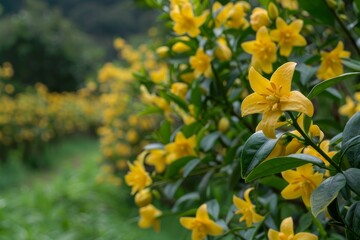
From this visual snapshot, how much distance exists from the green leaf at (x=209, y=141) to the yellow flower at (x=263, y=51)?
0.19 m

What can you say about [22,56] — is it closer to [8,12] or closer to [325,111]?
[8,12]

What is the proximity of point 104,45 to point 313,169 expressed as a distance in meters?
16.2

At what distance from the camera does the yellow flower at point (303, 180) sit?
597 millimetres

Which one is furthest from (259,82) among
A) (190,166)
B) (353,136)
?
(190,166)

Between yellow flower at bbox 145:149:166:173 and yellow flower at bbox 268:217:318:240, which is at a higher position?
yellow flower at bbox 145:149:166:173

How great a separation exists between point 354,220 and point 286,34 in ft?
1.26

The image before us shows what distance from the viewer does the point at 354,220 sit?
0.52m

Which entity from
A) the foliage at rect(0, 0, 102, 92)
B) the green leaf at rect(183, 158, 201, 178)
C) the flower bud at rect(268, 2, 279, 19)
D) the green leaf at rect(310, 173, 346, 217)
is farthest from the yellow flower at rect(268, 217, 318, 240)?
the foliage at rect(0, 0, 102, 92)

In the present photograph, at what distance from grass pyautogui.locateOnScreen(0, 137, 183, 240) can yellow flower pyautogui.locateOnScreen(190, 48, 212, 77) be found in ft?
4.50

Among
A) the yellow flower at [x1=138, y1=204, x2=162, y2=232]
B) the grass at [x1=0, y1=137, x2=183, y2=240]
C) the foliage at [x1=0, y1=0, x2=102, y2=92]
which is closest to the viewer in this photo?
the yellow flower at [x1=138, y1=204, x2=162, y2=232]

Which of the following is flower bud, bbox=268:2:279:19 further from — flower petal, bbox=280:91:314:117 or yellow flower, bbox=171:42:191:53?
flower petal, bbox=280:91:314:117

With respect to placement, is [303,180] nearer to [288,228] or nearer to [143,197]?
[288,228]

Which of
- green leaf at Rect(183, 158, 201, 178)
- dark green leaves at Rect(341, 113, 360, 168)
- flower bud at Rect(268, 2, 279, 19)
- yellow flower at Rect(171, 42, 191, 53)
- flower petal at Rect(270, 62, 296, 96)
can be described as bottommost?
dark green leaves at Rect(341, 113, 360, 168)

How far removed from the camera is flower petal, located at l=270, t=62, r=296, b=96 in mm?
501
